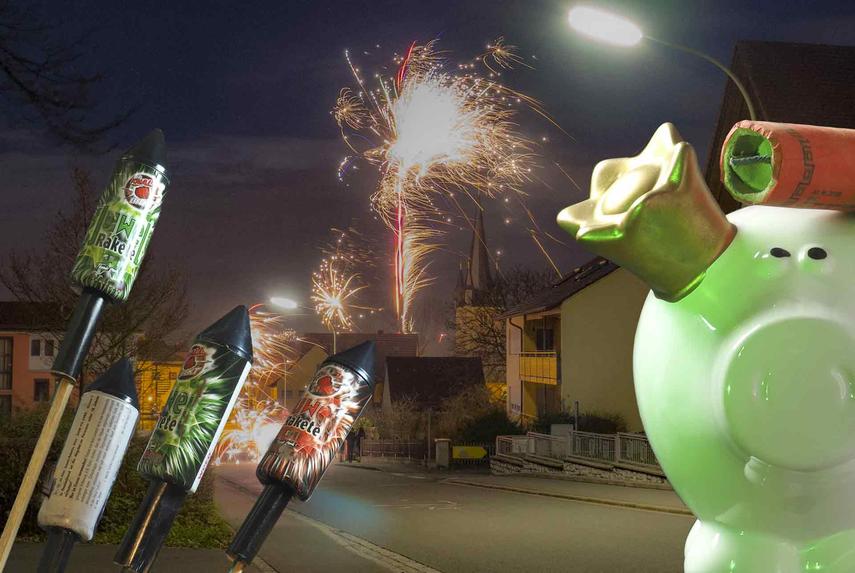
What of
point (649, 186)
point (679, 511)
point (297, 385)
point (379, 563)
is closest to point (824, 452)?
point (649, 186)

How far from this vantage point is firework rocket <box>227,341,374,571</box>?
3.67m

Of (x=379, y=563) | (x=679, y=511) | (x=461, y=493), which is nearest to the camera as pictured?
(x=379, y=563)

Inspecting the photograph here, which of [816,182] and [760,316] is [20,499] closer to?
[760,316]

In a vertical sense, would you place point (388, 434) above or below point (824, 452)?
above

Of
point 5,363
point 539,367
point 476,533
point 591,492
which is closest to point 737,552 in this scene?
point 476,533

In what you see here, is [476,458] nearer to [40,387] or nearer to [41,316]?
[41,316]

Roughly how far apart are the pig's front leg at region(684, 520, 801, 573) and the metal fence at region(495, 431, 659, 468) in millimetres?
16359

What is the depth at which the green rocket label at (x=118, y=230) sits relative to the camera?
3.71 metres

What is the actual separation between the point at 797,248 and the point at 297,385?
5868 centimetres

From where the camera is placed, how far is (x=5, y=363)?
42.8 meters

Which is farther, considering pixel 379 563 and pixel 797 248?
pixel 379 563

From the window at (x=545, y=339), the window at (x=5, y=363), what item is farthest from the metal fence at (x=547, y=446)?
the window at (x=5, y=363)

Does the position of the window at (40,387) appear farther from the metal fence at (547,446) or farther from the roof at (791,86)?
the roof at (791,86)

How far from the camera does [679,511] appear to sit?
15766mm
